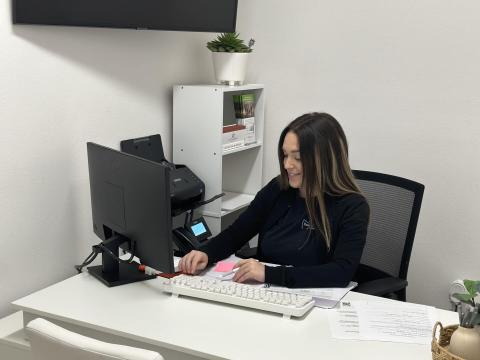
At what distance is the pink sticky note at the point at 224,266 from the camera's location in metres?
2.15

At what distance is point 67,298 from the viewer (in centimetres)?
194

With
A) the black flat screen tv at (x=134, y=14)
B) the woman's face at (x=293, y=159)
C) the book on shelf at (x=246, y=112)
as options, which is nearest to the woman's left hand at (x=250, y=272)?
the woman's face at (x=293, y=159)

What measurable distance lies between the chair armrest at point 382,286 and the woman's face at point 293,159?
44 cm

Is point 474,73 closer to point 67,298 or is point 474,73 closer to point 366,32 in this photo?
point 366,32

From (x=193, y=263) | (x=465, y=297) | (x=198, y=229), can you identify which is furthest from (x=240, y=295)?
(x=198, y=229)

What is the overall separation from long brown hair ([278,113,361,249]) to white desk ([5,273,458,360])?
35 centimetres

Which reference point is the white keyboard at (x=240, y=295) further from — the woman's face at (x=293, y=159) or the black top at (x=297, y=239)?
the woman's face at (x=293, y=159)

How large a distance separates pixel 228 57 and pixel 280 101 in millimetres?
447

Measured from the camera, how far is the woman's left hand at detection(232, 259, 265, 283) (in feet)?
6.56

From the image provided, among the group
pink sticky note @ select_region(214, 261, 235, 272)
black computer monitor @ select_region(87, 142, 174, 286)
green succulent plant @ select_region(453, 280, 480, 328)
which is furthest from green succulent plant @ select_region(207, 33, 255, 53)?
green succulent plant @ select_region(453, 280, 480, 328)

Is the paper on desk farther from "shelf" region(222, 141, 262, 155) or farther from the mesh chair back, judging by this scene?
"shelf" region(222, 141, 262, 155)

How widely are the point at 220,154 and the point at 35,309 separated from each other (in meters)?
1.26

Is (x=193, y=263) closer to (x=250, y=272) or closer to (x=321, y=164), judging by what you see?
(x=250, y=272)

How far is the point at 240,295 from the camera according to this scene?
6.10 ft
